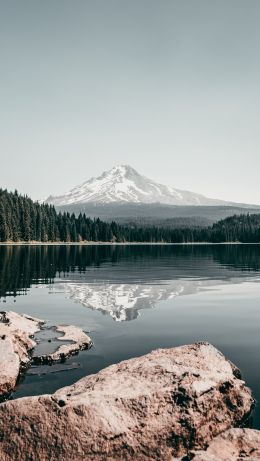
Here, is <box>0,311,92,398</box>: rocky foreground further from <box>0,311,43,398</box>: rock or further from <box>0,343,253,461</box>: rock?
<box>0,343,253,461</box>: rock

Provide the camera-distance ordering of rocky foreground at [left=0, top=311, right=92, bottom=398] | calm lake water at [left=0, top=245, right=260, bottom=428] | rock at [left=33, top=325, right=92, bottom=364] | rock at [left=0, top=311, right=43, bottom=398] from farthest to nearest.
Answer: rock at [left=33, top=325, right=92, bottom=364]
calm lake water at [left=0, top=245, right=260, bottom=428]
rocky foreground at [left=0, top=311, right=92, bottom=398]
rock at [left=0, top=311, right=43, bottom=398]

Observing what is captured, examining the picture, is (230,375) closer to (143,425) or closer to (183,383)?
(183,383)

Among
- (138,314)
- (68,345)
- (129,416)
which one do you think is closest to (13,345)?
(68,345)

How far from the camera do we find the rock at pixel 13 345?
16.5 meters

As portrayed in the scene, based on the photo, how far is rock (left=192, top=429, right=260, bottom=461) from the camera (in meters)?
10.9

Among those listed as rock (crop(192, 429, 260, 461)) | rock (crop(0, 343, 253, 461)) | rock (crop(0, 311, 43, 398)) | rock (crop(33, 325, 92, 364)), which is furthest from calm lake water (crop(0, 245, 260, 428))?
rock (crop(192, 429, 260, 461))

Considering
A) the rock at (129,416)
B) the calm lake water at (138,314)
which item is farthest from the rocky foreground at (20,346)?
the rock at (129,416)

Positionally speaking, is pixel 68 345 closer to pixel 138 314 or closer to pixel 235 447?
pixel 138 314

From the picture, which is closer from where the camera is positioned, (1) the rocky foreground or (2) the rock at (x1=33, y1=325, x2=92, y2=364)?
(1) the rocky foreground

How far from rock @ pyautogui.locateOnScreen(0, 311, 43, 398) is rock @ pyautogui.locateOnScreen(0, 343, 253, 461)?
3.10 m

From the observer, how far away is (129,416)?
38.4ft

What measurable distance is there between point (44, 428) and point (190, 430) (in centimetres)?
436

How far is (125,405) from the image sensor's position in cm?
1195

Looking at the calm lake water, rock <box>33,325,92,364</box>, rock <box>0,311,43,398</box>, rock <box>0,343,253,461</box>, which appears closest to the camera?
rock <box>0,343,253,461</box>
